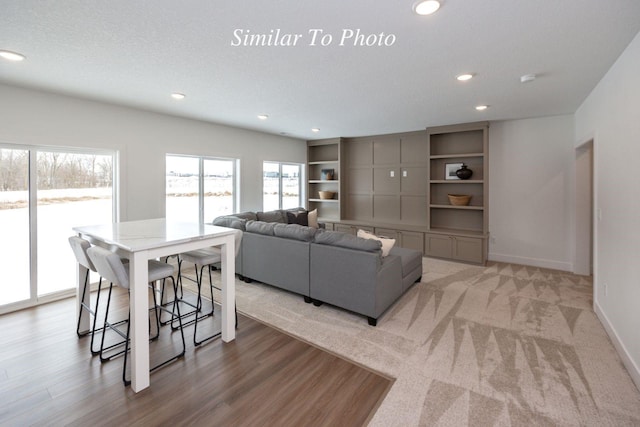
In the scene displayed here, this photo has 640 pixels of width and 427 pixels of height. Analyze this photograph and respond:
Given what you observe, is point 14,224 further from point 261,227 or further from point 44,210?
point 261,227

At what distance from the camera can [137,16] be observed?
189cm

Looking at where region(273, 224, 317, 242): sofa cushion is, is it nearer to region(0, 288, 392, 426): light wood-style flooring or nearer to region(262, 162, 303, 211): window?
region(0, 288, 392, 426): light wood-style flooring

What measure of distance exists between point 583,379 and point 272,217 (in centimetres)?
474

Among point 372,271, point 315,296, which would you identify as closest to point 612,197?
point 372,271

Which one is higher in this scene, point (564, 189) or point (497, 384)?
point (564, 189)

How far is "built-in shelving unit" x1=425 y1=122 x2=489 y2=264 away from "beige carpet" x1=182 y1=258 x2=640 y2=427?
1081 millimetres

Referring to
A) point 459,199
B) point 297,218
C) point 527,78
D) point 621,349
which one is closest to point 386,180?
point 459,199

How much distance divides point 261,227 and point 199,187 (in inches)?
75.4

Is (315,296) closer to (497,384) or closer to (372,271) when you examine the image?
(372,271)

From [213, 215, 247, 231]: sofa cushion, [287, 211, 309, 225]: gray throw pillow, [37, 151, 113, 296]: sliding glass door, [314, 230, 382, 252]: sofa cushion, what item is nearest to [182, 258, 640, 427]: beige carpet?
[314, 230, 382, 252]: sofa cushion

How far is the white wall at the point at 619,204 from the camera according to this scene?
2176 millimetres

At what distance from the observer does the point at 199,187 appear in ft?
17.1

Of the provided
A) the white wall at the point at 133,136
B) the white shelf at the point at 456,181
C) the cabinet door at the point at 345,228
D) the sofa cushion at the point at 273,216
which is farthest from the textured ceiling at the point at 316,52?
the cabinet door at the point at 345,228

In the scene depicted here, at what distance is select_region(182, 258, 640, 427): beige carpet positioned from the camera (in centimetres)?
185
